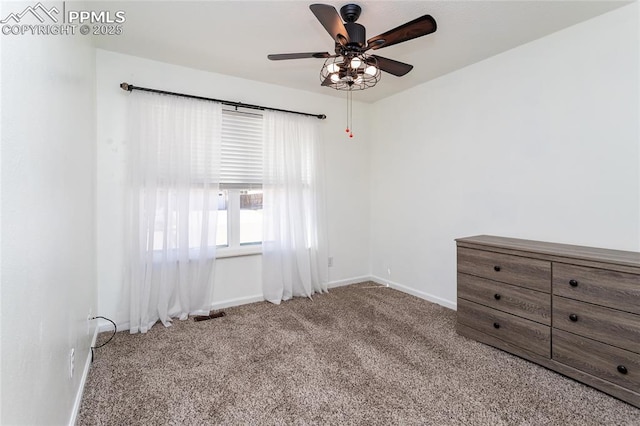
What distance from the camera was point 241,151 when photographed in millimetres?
3393

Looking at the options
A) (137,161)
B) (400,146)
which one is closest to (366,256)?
(400,146)

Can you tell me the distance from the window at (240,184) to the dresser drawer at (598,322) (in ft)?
9.20

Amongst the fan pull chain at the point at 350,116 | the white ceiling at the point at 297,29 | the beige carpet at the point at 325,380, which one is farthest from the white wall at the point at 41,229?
the fan pull chain at the point at 350,116

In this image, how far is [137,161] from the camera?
280cm

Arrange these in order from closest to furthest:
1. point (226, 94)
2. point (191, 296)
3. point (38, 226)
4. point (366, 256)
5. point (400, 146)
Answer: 1. point (38, 226)
2. point (191, 296)
3. point (226, 94)
4. point (400, 146)
5. point (366, 256)

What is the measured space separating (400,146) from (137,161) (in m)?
2.95

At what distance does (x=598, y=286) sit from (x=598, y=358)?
1.47ft

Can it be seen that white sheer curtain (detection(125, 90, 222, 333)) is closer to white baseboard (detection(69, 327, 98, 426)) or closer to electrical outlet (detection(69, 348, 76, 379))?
white baseboard (detection(69, 327, 98, 426))

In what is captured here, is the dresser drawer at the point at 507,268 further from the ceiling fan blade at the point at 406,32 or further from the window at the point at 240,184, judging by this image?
the window at the point at 240,184

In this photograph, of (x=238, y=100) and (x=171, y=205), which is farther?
(x=238, y=100)

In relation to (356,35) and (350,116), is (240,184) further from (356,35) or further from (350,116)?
(356,35)

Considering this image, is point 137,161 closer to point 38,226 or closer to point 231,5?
point 231,5
